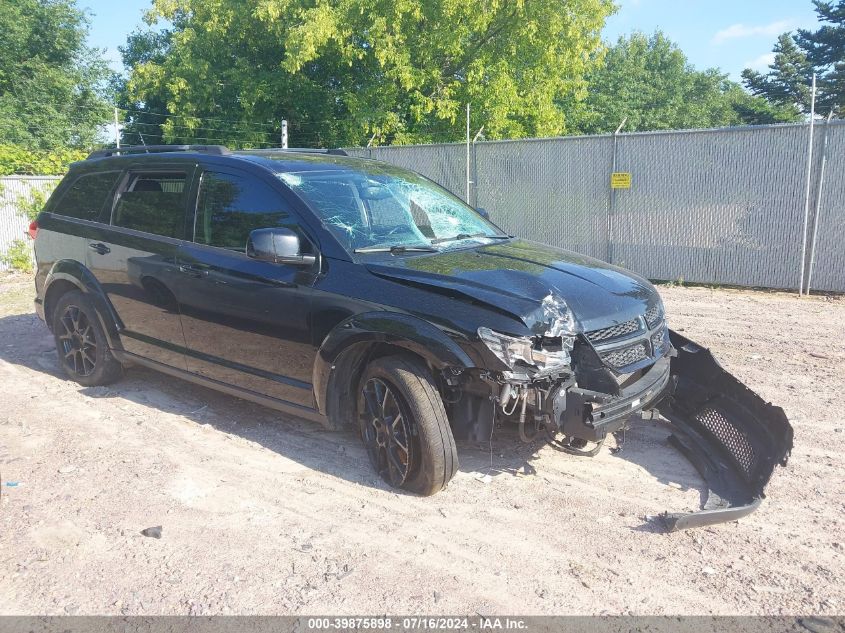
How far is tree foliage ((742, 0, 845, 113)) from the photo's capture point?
3562 centimetres

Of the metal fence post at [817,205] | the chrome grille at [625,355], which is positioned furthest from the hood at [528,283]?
the metal fence post at [817,205]

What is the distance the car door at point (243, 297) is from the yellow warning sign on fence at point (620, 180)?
798 cm

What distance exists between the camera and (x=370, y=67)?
67.0ft

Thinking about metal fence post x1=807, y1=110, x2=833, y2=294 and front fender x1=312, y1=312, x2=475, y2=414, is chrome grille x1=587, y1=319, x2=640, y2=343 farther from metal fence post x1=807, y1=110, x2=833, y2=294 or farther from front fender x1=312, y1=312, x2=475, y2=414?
metal fence post x1=807, y1=110, x2=833, y2=294

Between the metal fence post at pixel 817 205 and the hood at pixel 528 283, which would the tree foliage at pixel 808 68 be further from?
the hood at pixel 528 283

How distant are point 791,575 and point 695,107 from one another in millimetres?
55470

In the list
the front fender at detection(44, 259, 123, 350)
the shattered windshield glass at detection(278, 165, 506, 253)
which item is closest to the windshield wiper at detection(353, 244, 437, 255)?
the shattered windshield glass at detection(278, 165, 506, 253)

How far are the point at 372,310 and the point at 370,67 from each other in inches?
717

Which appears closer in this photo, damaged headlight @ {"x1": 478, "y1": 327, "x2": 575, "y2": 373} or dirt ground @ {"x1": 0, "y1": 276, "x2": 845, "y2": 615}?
dirt ground @ {"x1": 0, "y1": 276, "x2": 845, "y2": 615}

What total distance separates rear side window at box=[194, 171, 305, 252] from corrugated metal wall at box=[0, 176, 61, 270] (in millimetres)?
10310

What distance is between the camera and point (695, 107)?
52375 mm

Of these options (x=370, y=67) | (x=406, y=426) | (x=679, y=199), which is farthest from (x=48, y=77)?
(x=406, y=426)

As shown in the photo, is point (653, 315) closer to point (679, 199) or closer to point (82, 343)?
point (82, 343)

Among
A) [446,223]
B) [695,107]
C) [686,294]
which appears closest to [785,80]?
[695,107]
